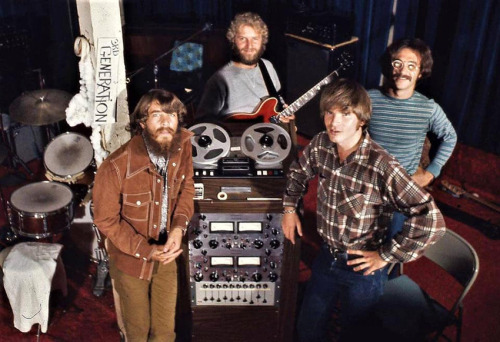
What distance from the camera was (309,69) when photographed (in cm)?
566

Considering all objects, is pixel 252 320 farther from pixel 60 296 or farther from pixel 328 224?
pixel 60 296

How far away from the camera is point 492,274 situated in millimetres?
4262

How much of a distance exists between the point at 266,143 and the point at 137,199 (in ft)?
2.47

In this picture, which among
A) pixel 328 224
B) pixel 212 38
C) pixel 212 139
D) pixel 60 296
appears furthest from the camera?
pixel 212 38

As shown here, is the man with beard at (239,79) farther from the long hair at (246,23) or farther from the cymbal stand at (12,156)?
the cymbal stand at (12,156)

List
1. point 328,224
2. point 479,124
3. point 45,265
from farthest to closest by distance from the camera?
point 479,124
point 45,265
point 328,224

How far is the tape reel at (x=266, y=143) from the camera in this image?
302 centimetres

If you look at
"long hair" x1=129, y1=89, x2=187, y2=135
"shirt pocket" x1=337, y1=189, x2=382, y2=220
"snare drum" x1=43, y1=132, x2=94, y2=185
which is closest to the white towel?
"snare drum" x1=43, y1=132, x2=94, y2=185

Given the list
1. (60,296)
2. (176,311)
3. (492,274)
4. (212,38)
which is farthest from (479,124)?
(60,296)

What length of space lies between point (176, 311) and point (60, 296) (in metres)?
1.08

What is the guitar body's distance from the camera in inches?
145

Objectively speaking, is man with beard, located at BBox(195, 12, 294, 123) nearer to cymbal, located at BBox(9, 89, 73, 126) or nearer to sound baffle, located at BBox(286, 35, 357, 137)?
cymbal, located at BBox(9, 89, 73, 126)

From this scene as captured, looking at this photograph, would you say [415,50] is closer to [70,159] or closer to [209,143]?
[209,143]

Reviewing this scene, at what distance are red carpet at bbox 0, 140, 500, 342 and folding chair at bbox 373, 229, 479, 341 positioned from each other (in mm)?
739
